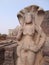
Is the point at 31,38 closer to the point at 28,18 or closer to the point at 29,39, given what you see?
the point at 29,39

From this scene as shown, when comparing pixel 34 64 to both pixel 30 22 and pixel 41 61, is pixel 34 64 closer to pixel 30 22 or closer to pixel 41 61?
pixel 41 61

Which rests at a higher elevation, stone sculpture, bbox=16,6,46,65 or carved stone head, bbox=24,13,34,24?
carved stone head, bbox=24,13,34,24

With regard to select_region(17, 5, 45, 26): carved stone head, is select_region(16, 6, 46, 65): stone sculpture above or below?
below

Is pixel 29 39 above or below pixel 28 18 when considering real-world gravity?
below

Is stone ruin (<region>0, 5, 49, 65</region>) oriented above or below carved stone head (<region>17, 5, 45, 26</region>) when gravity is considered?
below

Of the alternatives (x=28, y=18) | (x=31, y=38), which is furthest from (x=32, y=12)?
(x=31, y=38)

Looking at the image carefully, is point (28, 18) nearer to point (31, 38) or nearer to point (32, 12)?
point (32, 12)

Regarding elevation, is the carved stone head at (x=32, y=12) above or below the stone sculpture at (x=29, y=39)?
above

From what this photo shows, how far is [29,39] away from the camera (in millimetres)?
2180

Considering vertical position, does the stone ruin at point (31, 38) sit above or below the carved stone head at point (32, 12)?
below

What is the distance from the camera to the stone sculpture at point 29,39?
2096mm

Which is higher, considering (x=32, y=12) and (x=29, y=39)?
(x=32, y=12)

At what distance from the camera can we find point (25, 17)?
87.6 inches

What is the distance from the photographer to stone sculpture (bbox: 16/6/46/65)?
82.5 inches
